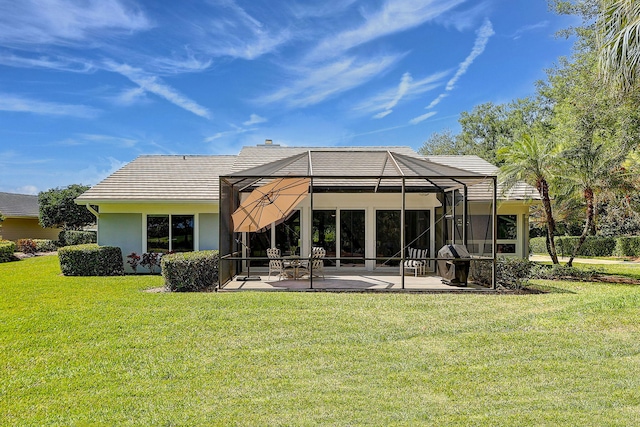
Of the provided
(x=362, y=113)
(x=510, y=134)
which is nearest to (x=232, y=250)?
(x=362, y=113)

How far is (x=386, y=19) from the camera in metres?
16.9

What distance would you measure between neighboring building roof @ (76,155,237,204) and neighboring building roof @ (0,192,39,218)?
2125cm

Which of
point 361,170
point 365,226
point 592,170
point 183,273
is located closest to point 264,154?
point 365,226

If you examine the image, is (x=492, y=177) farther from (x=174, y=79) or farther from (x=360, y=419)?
(x=174, y=79)

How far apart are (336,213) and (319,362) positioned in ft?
33.0

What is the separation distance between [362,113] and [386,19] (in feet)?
38.6

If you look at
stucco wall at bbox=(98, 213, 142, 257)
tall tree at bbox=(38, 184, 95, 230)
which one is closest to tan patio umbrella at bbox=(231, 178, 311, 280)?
stucco wall at bbox=(98, 213, 142, 257)

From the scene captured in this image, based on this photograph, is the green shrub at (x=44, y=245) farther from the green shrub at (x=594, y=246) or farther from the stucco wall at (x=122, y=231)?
the green shrub at (x=594, y=246)

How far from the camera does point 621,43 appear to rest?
33.3ft

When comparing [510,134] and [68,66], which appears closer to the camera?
[68,66]

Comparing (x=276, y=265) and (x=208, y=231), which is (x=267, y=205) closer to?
(x=276, y=265)

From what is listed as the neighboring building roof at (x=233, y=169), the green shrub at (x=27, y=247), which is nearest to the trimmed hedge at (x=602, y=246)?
the neighboring building roof at (x=233, y=169)

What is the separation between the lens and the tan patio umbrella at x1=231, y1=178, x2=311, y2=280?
13.0 meters

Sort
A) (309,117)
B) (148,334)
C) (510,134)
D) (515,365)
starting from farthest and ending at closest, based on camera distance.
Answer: (510,134), (309,117), (148,334), (515,365)
